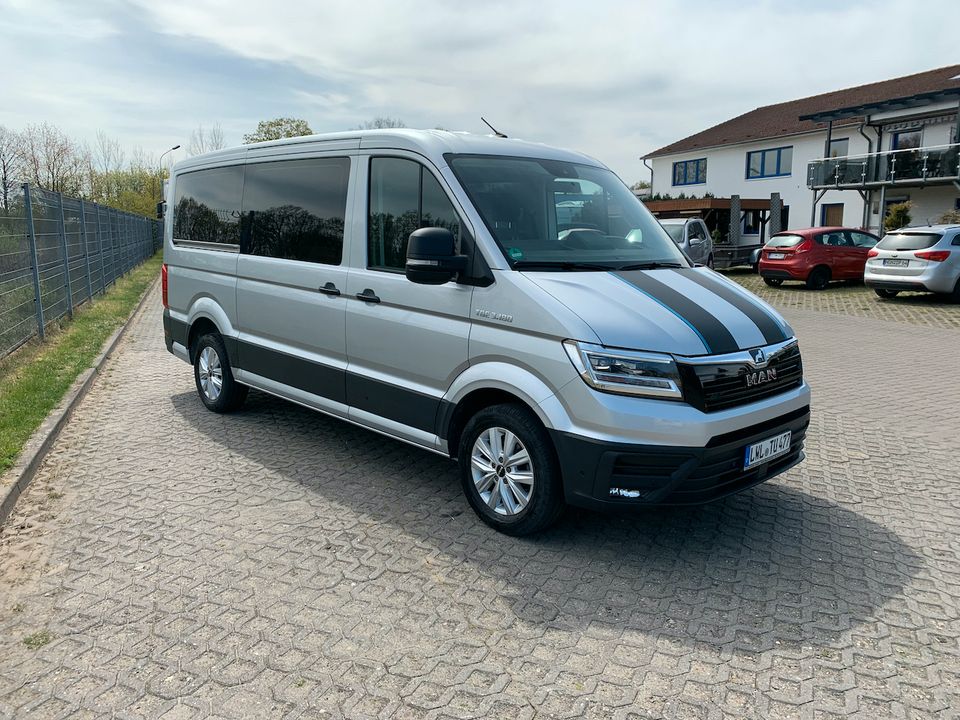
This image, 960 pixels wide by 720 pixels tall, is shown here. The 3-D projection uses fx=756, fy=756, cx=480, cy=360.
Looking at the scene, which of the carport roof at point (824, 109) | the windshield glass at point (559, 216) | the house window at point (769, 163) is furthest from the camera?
the house window at point (769, 163)

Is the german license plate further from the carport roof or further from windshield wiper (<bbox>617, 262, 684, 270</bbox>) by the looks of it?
the carport roof

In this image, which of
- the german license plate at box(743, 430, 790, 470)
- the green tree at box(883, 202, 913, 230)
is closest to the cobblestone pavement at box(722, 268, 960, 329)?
the green tree at box(883, 202, 913, 230)

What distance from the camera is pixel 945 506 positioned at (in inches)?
189

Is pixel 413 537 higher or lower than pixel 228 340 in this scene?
lower

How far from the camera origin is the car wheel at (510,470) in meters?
3.90

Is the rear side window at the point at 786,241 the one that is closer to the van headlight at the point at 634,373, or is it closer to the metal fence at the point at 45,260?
the metal fence at the point at 45,260

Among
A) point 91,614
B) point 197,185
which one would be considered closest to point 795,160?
point 197,185

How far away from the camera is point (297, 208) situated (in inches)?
218

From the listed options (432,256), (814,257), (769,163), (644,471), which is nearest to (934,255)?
(814,257)

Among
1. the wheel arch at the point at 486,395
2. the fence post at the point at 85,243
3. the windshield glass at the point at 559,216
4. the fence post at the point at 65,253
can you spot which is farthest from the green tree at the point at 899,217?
the wheel arch at the point at 486,395

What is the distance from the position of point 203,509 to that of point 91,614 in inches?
49.1

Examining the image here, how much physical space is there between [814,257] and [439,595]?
1922cm

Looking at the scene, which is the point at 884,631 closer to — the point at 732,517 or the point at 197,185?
the point at 732,517

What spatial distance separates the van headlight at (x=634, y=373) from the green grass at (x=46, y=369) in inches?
158
